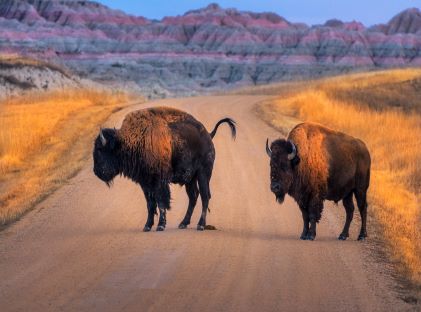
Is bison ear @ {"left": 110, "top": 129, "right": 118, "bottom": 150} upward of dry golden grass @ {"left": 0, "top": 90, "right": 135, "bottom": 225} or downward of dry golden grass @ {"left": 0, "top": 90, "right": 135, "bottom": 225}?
upward

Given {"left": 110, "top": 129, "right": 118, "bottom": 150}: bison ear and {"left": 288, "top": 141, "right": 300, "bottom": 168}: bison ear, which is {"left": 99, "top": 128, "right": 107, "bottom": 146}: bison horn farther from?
{"left": 288, "top": 141, "right": 300, "bottom": 168}: bison ear

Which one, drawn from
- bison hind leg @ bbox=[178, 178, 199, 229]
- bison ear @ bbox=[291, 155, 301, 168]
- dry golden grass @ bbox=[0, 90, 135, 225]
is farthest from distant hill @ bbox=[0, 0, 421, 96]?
bison ear @ bbox=[291, 155, 301, 168]

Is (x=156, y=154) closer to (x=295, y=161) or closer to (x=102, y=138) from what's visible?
(x=102, y=138)

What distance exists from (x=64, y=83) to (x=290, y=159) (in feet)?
142

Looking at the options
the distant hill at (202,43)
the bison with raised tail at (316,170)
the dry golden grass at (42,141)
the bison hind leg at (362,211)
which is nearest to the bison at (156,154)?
the bison with raised tail at (316,170)

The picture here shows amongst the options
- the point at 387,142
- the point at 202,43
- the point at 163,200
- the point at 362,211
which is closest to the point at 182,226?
the point at 163,200

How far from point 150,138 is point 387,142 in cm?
1514

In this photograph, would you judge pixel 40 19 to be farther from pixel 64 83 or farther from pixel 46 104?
pixel 46 104

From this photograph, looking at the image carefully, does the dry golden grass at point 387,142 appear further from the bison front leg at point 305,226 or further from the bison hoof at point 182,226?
the bison hoof at point 182,226

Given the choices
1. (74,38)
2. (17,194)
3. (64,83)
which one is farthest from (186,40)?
(17,194)

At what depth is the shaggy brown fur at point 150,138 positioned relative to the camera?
1189cm

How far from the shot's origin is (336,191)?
11977mm

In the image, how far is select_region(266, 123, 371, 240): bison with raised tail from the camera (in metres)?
11.4

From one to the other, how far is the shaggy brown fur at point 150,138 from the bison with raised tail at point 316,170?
5.35 ft
